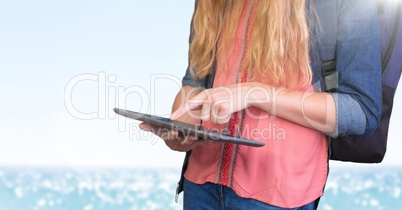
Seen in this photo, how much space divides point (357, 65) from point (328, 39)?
0.07 meters

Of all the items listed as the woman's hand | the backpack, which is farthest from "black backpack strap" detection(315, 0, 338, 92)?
the woman's hand

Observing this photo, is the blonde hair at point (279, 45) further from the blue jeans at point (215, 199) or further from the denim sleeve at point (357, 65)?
the blue jeans at point (215, 199)

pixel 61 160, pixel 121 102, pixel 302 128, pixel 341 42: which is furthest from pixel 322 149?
pixel 61 160

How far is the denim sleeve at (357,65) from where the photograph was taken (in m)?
0.83

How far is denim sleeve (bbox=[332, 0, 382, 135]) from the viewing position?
2.71 feet

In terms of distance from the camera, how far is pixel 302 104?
0.85 m

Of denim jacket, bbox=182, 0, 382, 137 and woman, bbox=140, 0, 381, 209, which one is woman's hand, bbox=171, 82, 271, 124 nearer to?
woman, bbox=140, 0, 381, 209

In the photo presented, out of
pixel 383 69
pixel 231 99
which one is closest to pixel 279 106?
pixel 231 99

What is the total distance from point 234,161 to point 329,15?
30 cm

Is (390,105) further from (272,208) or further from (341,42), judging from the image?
(272,208)

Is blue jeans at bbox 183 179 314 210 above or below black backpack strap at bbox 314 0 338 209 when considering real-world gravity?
below

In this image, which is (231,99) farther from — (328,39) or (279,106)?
(328,39)

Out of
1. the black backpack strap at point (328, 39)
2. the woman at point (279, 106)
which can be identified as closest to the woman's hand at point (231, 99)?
the woman at point (279, 106)

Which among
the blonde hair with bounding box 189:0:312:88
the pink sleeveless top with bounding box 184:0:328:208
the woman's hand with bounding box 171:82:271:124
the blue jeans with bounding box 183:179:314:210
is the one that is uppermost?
the blonde hair with bounding box 189:0:312:88
